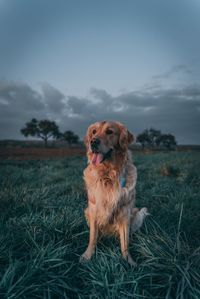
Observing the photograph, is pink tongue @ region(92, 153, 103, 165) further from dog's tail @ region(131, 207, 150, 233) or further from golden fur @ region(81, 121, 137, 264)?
dog's tail @ region(131, 207, 150, 233)

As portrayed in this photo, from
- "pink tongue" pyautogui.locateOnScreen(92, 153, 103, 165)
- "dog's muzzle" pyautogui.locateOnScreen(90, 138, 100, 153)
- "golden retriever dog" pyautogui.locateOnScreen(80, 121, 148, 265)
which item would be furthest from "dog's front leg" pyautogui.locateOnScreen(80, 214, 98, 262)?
"dog's muzzle" pyautogui.locateOnScreen(90, 138, 100, 153)

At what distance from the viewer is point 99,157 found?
3.58 meters

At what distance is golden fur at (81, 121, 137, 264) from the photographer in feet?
11.7

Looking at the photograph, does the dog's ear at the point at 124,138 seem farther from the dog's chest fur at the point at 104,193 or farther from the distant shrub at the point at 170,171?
the distant shrub at the point at 170,171

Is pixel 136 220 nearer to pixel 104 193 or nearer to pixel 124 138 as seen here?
pixel 104 193

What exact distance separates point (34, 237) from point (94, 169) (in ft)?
3.12

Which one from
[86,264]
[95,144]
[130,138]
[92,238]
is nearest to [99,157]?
[95,144]

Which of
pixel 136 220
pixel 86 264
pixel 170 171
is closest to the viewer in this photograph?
pixel 86 264

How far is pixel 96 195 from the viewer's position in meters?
3.63

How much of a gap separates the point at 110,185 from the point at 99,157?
32cm

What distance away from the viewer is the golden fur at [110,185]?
3.56 meters

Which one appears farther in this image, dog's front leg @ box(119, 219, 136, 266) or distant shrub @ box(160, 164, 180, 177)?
distant shrub @ box(160, 164, 180, 177)

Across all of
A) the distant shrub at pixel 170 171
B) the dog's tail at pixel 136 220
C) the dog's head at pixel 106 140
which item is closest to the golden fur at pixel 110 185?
the dog's head at pixel 106 140

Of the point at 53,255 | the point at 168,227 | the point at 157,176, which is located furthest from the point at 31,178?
the point at 53,255
